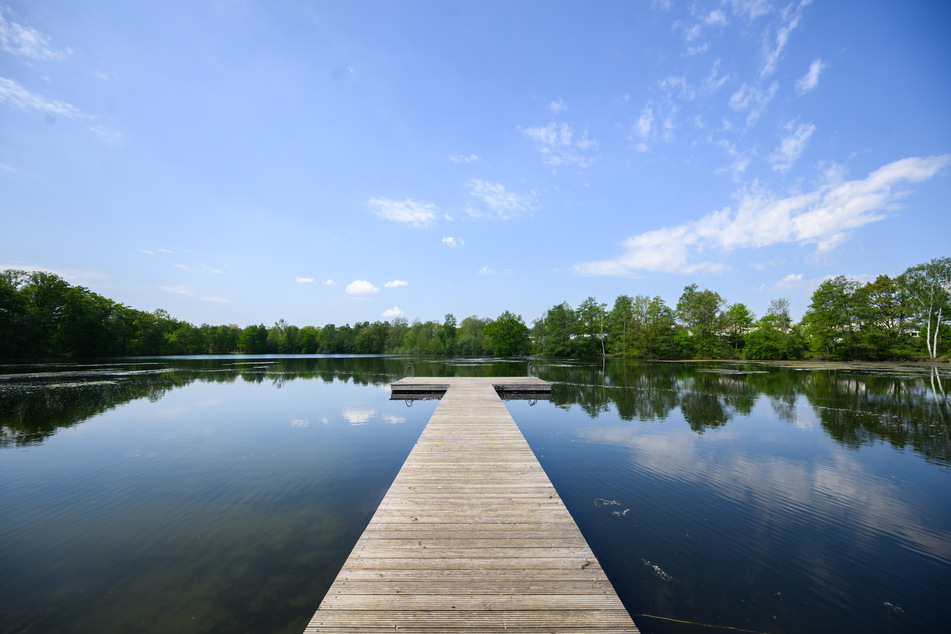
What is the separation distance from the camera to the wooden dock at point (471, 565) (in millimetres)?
2359

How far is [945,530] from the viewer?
4859 millimetres

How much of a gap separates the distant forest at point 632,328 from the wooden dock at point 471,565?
1927 inches

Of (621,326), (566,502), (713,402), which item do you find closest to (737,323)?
(621,326)

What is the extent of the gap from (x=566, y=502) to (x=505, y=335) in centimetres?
6061

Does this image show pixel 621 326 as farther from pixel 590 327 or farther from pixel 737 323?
pixel 737 323

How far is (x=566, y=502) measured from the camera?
5.78 m

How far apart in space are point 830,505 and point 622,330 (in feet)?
169

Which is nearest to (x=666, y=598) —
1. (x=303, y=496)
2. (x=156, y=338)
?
(x=303, y=496)

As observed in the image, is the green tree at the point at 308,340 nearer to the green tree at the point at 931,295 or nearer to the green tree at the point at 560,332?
the green tree at the point at 560,332

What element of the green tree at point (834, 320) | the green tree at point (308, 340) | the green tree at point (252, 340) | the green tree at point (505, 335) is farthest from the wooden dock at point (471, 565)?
the green tree at point (308, 340)

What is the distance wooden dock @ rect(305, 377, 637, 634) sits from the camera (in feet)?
7.74

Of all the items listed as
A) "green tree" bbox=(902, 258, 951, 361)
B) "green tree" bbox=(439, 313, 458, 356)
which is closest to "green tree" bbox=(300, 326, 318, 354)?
"green tree" bbox=(439, 313, 458, 356)

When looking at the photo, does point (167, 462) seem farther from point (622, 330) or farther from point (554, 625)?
point (622, 330)

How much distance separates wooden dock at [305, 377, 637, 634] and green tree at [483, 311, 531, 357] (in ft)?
200
